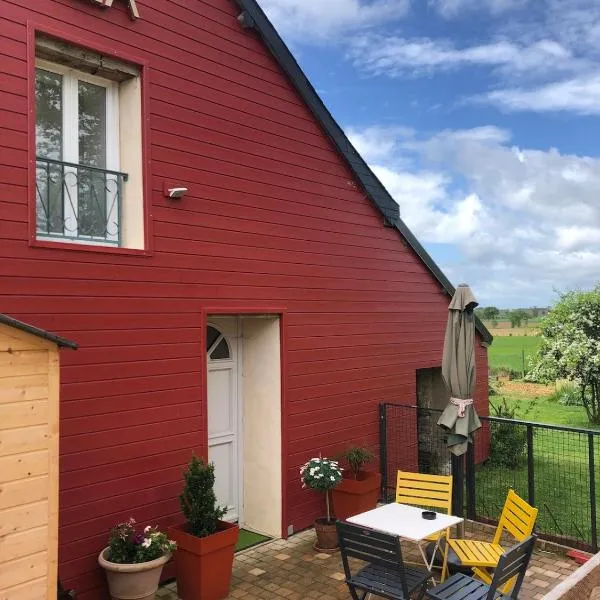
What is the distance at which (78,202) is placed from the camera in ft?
18.5

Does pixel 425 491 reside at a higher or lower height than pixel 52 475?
lower

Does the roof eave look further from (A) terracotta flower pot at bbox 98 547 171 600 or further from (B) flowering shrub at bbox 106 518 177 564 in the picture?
(A) terracotta flower pot at bbox 98 547 171 600

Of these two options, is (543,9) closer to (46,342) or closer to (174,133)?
(174,133)

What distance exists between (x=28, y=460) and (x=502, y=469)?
9621mm

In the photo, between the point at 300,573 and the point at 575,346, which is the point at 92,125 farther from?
the point at 575,346

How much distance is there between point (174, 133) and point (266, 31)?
198cm

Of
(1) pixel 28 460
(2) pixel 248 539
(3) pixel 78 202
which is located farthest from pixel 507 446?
(1) pixel 28 460

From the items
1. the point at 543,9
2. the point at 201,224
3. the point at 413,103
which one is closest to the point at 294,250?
the point at 201,224

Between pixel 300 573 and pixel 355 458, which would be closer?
pixel 300 573

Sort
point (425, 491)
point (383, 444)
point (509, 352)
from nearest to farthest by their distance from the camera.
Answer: point (425, 491) < point (383, 444) < point (509, 352)

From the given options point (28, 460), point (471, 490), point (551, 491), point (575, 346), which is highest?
point (28, 460)

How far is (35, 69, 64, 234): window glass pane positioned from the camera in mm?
5355

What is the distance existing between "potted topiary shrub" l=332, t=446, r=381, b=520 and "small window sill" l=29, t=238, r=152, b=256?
12.3ft

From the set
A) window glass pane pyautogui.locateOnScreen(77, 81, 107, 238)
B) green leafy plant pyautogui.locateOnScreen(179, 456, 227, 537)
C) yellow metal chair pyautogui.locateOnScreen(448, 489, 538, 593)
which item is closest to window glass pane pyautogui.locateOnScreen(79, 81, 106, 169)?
window glass pane pyautogui.locateOnScreen(77, 81, 107, 238)
